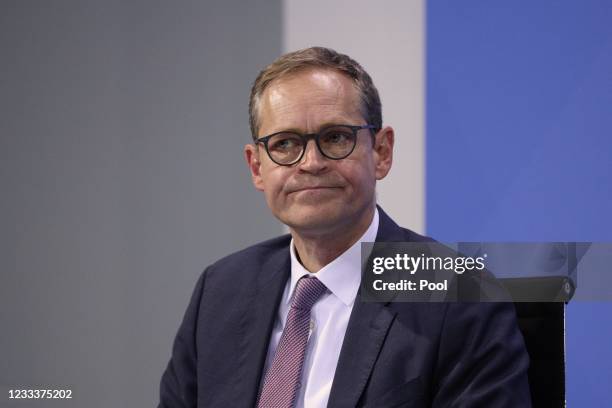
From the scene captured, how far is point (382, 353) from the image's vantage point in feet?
5.46

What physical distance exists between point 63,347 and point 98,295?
10.0 inches

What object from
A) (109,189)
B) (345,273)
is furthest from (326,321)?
(109,189)

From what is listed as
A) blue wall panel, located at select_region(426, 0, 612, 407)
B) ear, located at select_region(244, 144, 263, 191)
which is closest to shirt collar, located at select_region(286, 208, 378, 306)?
ear, located at select_region(244, 144, 263, 191)

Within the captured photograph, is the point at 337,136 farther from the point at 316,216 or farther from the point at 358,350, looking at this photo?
the point at 358,350

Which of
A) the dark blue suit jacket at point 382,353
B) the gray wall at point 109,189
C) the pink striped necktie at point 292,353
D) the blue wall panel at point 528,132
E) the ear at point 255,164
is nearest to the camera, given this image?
the dark blue suit jacket at point 382,353

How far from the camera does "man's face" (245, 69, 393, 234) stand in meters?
1.74

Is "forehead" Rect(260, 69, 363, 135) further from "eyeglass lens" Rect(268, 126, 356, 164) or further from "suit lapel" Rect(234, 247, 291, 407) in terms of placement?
"suit lapel" Rect(234, 247, 291, 407)

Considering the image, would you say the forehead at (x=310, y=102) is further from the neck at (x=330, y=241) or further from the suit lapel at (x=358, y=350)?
the suit lapel at (x=358, y=350)

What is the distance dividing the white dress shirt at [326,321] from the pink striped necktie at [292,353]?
2 centimetres

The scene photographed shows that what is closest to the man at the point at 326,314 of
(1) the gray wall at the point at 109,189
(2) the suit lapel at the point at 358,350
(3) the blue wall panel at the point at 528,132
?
(2) the suit lapel at the point at 358,350

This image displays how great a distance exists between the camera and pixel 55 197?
308cm

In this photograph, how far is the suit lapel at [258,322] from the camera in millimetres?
1767

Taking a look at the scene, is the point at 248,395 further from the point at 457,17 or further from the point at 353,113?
the point at 457,17

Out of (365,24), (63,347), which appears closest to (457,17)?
(365,24)
